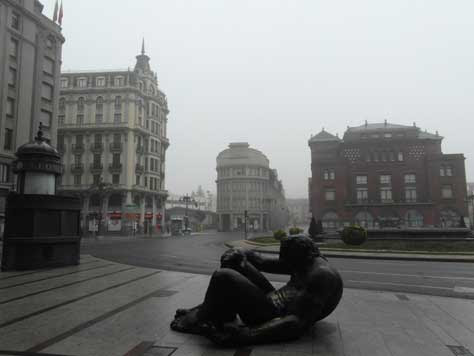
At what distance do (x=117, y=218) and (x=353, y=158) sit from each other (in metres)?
41.9

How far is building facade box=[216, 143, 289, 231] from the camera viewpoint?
95938 mm

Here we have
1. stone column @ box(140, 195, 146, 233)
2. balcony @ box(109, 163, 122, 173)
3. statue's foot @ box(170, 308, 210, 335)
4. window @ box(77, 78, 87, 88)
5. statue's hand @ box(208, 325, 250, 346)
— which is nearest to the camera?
statue's hand @ box(208, 325, 250, 346)

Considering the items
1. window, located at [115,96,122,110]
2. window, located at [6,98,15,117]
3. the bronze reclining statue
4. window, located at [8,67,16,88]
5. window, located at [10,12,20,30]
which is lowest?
the bronze reclining statue

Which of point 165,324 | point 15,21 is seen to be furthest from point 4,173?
point 165,324

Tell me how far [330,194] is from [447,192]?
19.1 meters

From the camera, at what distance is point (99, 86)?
188ft

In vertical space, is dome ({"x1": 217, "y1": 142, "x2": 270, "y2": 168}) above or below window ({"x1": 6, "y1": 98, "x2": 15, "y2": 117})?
above

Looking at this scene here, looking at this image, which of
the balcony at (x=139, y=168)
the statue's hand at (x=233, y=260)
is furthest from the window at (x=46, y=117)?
the statue's hand at (x=233, y=260)

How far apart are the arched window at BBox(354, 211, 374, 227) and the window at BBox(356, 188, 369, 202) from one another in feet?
7.96

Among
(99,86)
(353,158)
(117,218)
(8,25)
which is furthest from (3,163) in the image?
(353,158)

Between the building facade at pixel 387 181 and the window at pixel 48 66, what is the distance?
4365 centimetres

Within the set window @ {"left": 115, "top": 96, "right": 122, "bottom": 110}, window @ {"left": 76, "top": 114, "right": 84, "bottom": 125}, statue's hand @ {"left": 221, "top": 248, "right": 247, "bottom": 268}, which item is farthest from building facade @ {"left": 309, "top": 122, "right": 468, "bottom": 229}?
statue's hand @ {"left": 221, "top": 248, "right": 247, "bottom": 268}

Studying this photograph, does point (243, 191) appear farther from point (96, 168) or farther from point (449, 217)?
point (449, 217)

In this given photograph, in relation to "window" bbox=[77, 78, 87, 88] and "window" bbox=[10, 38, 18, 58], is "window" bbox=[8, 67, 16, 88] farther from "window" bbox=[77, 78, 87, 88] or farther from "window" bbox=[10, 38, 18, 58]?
"window" bbox=[77, 78, 87, 88]
